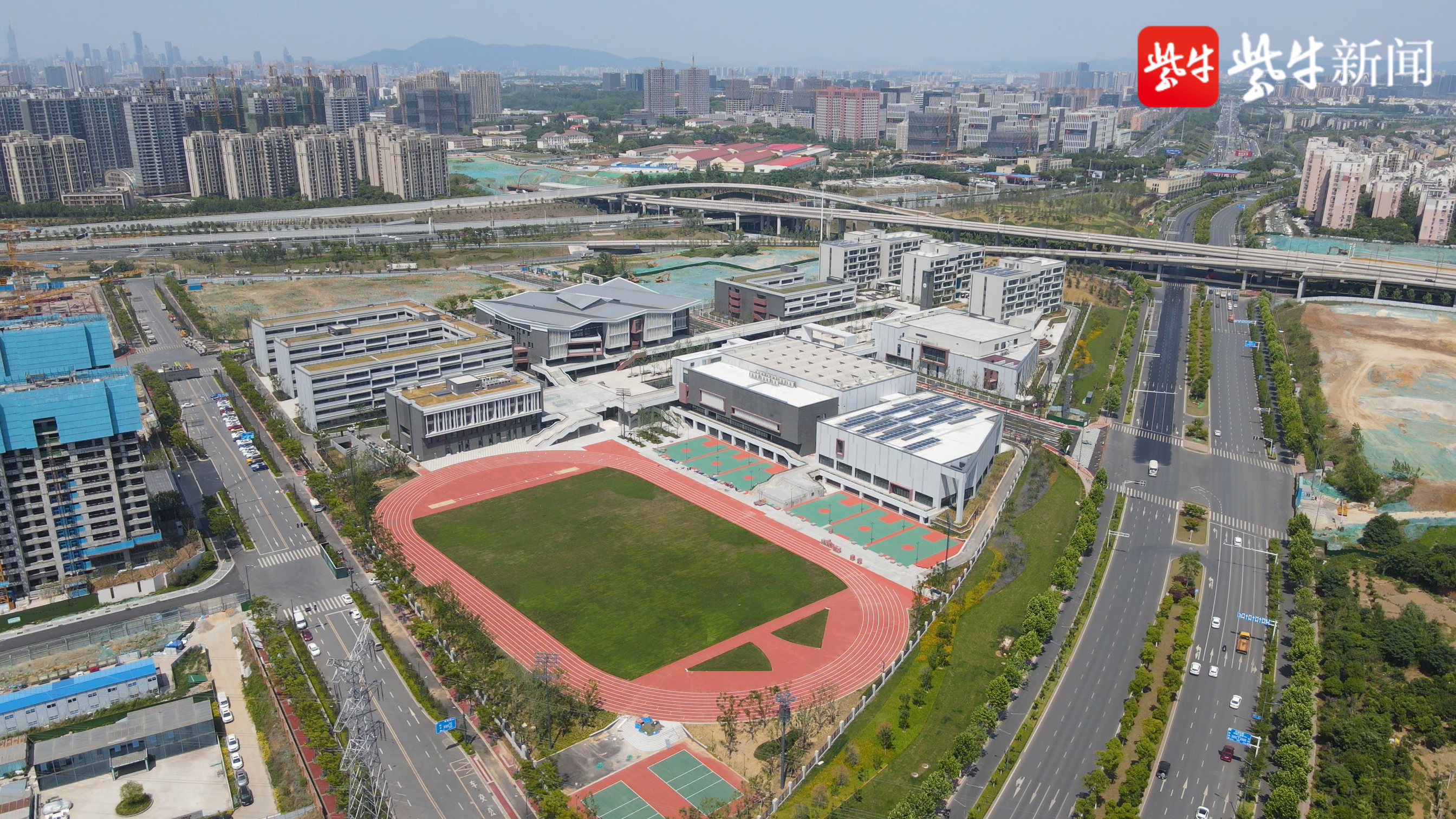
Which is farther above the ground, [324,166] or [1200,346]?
[324,166]

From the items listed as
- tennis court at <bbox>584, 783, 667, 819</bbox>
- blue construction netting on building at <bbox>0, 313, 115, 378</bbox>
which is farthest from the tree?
blue construction netting on building at <bbox>0, 313, 115, 378</bbox>

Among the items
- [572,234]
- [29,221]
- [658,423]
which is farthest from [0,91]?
[658,423]

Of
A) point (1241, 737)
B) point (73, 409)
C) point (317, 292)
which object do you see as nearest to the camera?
point (1241, 737)

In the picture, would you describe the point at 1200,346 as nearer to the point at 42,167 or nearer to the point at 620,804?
the point at 620,804

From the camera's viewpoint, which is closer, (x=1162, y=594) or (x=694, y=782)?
(x=694, y=782)

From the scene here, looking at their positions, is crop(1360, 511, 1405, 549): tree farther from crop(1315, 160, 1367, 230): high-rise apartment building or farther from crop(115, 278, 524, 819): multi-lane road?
crop(1315, 160, 1367, 230): high-rise apartment building

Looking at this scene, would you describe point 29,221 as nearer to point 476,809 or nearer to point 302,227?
point 302,227

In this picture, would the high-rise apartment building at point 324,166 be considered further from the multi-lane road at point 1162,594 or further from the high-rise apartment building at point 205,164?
the multi-lane road at point 1162,594

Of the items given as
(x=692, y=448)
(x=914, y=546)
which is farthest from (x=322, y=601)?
(x=914, y=546)
